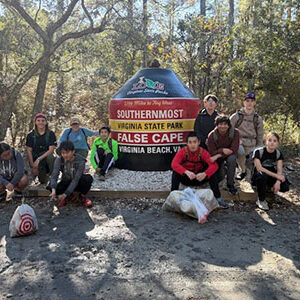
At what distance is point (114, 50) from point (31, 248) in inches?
358

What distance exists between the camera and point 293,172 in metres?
6.88

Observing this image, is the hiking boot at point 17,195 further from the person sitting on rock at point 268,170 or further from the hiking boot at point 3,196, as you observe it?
the person sitting on rock at point 268,170

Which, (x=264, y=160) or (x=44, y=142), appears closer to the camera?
(x=264, y=160)

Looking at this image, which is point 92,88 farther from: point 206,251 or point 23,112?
point 206,251

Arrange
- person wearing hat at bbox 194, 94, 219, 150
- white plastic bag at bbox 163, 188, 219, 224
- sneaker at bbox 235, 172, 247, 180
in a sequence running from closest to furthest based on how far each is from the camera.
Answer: white plastic bag at bbox 163, 188, 219, 224, person wearing hat at bbox 194, 94, 219, 150, sneaker at bbox 235, 172, 247, 180

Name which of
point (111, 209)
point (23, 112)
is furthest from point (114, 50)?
point (111, 209)

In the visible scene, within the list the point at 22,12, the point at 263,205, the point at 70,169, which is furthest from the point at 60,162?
the point at 22,12

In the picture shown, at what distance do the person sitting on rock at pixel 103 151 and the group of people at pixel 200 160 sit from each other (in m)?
0.83

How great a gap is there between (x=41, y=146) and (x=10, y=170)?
0.78m

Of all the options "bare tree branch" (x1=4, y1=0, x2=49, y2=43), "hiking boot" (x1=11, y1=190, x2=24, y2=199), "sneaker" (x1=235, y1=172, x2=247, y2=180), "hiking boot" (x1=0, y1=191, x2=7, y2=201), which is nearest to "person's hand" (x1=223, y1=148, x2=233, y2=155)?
"sneaker" (x1=235, y1=172, x2=247, y2=180)

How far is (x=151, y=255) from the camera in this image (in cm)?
343

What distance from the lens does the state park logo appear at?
646 centimetres

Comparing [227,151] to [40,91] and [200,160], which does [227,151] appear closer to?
[200,160]

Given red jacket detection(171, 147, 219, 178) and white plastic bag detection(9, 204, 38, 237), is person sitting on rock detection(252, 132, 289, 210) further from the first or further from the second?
white plastic bag detection(9, 204, 38, 237)
